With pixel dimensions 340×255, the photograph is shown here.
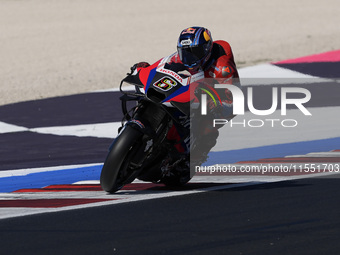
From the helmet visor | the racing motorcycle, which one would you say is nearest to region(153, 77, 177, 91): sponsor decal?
the racing motorcycle

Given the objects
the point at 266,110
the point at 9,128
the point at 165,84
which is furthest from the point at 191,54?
the point at 266,110

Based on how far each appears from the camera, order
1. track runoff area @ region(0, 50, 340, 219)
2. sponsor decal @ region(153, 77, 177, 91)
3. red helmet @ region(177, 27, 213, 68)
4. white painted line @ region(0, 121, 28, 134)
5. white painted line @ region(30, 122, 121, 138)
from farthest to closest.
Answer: white painted line @ region(0, 121, 28, 134) → white painted line @ region(30, 122, 121, 138) → track runoff area @ region(0, 50, 340, 219) → red helmet @ region(177, 27, 213, 68) → sponsor decal @ region(153, 77, 177, 91)

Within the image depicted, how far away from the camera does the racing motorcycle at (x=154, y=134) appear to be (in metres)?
7.53

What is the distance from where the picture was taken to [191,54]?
7.94 meters

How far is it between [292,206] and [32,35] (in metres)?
22.8

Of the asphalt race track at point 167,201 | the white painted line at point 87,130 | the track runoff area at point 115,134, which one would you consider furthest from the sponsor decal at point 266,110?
the white painted line at point 87,130

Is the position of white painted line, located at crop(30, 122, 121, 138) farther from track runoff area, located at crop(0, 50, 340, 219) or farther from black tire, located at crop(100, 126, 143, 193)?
black tire, located at crop(100, 126, 143, 193)

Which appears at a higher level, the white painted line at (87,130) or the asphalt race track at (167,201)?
the asphalt race track at (167,201)

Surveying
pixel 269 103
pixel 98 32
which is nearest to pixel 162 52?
pixel 98 32

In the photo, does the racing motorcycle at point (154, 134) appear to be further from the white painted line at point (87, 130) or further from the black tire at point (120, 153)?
the white painted line at point (87, 130)

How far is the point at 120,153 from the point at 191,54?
1172 millimetres

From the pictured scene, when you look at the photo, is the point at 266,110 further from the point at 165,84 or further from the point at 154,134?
the point at 154,134

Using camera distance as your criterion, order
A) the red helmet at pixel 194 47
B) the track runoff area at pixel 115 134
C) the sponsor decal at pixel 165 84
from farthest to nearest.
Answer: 1. the track runoff area at pixel 115 134
2. the red helmet at pixel 194 47
3. the sponsor decal at pixel 165 84

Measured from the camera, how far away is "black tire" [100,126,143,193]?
7484 mm
